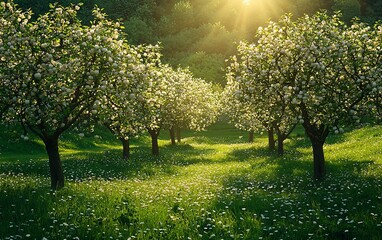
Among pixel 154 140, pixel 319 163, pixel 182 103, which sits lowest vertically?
pixel 319 163

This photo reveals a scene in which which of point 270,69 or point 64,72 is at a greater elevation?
point 270,69

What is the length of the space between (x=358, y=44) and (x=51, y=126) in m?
13.4

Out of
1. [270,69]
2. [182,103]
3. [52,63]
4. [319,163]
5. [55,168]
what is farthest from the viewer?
[182,103]

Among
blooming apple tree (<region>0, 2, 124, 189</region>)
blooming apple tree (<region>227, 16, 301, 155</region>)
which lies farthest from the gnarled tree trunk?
blooming apple tree (<region>0, 2, 124, 189</region>)

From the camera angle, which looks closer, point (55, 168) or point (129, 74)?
point (129, 74)

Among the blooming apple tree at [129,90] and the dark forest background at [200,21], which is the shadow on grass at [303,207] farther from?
the dark forest background at [200,21]

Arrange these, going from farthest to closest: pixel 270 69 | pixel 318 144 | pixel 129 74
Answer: pixel 318 144 < pixel 270 69 < pixel 129 74

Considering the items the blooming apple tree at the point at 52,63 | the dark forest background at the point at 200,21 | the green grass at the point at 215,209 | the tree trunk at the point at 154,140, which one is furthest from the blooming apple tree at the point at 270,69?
the dark forest background at the point at 200,21

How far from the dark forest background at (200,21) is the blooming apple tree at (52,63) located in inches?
3875

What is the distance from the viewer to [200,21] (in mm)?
153125

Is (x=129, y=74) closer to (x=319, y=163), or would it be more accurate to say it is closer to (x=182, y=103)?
(x=319, y=163)

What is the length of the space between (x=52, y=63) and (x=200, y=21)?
5640 inches

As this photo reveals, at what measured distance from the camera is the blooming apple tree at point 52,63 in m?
14.6

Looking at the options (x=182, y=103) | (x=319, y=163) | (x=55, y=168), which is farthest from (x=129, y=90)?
(x=182, y=103)
